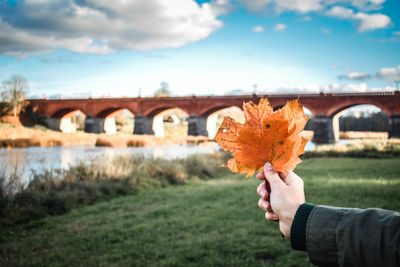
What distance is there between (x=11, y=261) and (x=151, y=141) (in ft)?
85.0

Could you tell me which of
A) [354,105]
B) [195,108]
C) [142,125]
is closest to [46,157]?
[195,108]

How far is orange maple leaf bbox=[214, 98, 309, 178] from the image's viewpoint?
1171 millimetres

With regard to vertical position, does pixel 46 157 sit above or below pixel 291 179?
below

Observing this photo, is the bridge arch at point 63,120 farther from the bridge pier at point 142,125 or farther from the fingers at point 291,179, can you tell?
the fingers at point 291,179

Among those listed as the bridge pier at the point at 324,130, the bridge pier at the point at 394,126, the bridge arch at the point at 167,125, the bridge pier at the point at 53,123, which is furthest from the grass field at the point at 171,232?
the bridge pier at the point at 53,123

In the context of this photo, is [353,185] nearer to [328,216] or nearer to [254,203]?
[254,203]

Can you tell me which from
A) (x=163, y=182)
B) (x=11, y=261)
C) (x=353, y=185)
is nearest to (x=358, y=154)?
(x=353, y=185)

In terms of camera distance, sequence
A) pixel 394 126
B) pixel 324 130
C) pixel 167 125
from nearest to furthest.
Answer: pixel 394 126
pixel 324 130
pixel 167 125

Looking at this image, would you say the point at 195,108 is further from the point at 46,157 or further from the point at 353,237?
the point at 353,237

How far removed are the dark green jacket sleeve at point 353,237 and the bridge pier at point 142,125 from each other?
4667 centimetres

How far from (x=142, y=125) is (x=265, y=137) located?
46.9 meters

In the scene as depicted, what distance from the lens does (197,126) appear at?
43125 mm

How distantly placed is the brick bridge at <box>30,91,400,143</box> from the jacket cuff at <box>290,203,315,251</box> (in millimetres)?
25151

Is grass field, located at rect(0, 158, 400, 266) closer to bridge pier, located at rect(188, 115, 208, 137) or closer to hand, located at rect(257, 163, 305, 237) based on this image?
hand, located at rect(257, 163, 305, 237)
